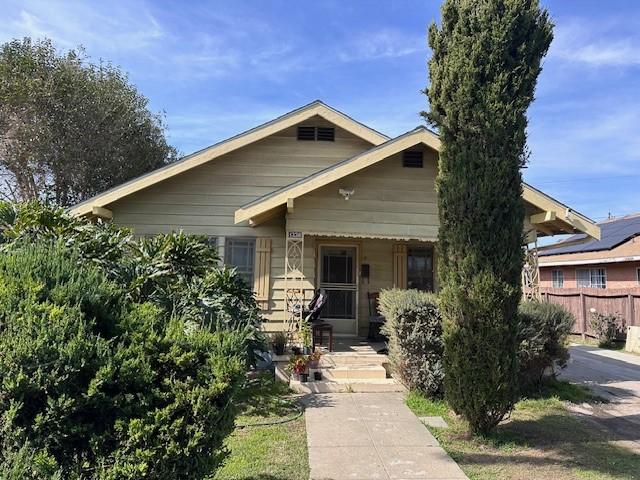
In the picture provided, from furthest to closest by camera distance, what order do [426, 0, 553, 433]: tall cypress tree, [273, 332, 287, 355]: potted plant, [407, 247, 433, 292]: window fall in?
1. [407, 247, 433, 292]: window
2. [273, 332, 287, 355]: potted plant
3. [426, 0, 553, 433]: tall cypress tree

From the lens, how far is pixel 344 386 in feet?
24.4

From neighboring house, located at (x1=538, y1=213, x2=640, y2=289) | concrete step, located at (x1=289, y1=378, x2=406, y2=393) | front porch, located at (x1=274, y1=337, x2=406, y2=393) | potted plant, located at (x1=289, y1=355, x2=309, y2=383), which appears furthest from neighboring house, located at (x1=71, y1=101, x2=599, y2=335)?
neighboring house, located at (x1=538, y1=213, x2=640, y2=289)

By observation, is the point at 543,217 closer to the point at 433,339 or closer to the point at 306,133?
the point at 433,339

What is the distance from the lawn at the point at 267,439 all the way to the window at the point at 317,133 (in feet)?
19.0

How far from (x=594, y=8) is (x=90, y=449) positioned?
9999 mm

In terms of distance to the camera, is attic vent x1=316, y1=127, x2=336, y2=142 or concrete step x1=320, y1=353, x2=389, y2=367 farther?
attic vent x1=316, y1=127, x2=336, y2=142

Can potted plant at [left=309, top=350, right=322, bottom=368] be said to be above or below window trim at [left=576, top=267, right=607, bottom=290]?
below

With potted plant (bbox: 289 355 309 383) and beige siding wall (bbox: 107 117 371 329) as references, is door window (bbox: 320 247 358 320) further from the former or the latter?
potted plant (bbox: 289 355 309 383)

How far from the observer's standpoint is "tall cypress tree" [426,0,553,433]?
5.09 meters

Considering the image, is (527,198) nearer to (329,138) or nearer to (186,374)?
(329,138)

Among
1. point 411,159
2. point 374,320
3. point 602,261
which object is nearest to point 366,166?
point 411,159

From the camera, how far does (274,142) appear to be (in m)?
10.8

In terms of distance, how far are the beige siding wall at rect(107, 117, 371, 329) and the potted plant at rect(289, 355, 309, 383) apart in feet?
6.98

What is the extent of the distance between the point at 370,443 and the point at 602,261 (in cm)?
1778
